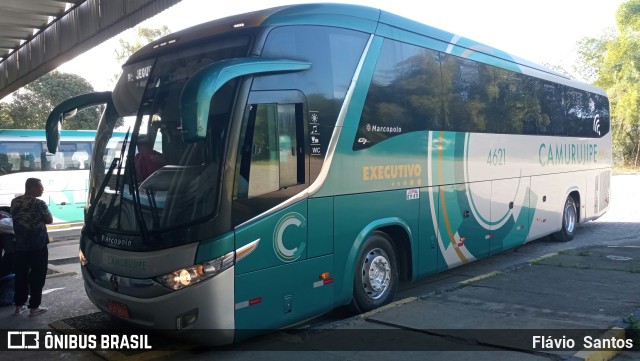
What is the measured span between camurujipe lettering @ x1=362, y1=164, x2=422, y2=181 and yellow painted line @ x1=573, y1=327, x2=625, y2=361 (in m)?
2.82

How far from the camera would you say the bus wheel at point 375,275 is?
620 centimetres

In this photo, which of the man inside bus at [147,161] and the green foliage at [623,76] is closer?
the man inside bus at [147,161]

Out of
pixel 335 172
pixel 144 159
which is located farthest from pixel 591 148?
pixel 144 159

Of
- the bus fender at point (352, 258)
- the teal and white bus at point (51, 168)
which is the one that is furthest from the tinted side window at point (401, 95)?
the teal and white bus at point (51, 168)

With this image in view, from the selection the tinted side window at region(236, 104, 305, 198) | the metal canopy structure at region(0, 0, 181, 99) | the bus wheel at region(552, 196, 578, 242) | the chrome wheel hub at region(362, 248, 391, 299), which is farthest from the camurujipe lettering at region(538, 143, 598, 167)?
the metal canopy structure at region(0, 0, 181, 99)

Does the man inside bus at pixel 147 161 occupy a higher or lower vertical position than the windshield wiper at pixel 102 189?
higher

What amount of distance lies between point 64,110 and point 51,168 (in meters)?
11.2

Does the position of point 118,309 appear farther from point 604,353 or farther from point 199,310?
point 604,353

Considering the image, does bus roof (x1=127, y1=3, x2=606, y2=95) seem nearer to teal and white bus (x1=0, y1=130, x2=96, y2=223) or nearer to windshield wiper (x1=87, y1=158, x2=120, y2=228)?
windshield wiper (x1=87, y1=158, x2=120, y2=228)

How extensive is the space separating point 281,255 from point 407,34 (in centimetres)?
364

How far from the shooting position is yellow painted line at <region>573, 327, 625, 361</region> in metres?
4.66

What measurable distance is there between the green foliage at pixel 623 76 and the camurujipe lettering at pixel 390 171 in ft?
126

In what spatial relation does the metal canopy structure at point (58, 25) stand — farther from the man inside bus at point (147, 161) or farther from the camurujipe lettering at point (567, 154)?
the camurujipe lettering at point (567, 154)

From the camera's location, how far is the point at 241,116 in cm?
478
